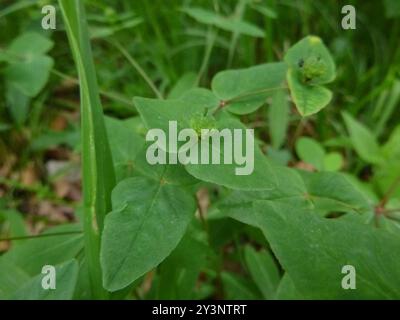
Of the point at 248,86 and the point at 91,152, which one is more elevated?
the point at 248,86

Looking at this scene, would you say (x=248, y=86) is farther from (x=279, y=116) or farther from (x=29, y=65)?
(x=29, y=65)

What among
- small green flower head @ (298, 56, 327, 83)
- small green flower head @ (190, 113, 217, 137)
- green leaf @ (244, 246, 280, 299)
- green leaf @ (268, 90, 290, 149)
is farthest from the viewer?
green leaf @ (268, 90, 290, 149)

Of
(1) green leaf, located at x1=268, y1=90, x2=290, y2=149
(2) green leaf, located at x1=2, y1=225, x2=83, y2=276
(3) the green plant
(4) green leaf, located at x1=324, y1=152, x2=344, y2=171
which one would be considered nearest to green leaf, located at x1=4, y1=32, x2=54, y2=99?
(3) the green plant

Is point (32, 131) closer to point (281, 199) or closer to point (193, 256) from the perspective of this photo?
point (193, 256)

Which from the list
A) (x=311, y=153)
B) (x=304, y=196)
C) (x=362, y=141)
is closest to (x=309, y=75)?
(x=304, y=196)
